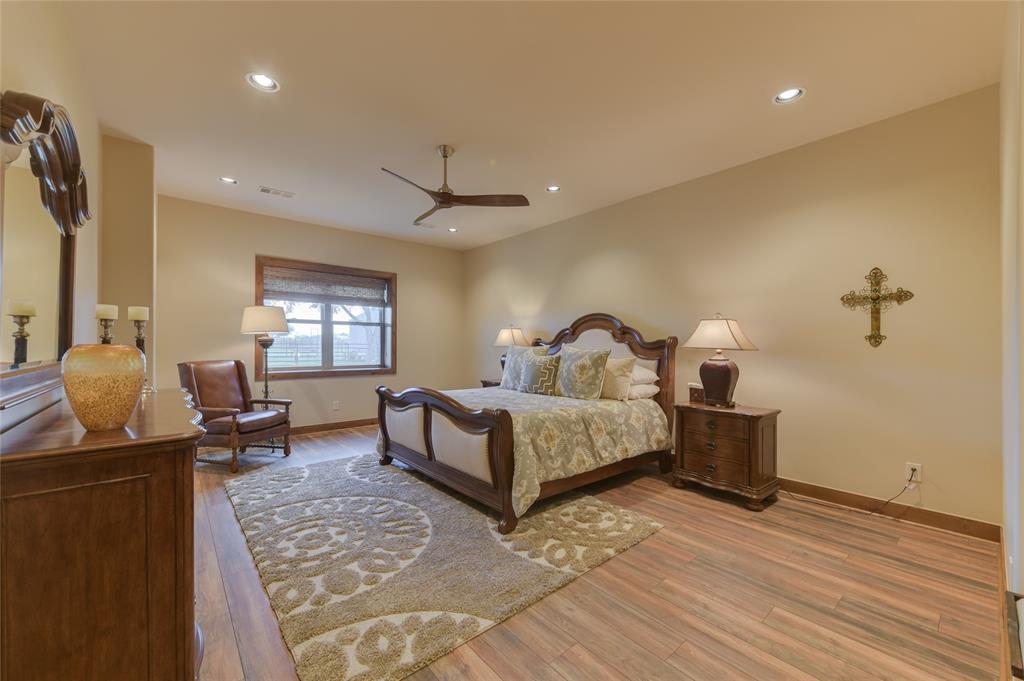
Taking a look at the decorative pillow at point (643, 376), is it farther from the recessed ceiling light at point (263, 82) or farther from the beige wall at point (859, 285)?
the recessed ceiling light at point (263, 82)

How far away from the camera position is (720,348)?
3115 mm

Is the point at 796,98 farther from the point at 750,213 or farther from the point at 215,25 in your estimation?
the point at 215,25

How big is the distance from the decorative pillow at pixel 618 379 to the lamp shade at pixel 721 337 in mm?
660

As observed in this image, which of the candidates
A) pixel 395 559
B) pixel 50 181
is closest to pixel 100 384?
pixel 50 181

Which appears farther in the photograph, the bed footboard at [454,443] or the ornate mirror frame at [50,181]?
the bed footboard at [454,443]

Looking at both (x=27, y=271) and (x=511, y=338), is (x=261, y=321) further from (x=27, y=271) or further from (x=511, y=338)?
(x=27, y=271)

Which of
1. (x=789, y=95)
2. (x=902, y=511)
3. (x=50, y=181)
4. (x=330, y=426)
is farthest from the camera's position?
(x=330, y=426)

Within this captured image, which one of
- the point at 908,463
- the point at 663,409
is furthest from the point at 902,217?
the point at 663,409

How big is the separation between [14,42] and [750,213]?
416cm

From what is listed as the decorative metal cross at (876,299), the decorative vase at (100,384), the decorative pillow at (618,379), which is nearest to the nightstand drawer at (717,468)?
the decorative pillow at (618,379)

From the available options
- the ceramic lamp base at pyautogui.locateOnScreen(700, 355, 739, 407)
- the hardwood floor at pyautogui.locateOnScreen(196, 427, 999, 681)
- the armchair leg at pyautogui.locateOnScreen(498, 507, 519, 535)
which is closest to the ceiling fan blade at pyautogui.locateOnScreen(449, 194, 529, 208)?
the ceramic lamp base at pyautogui.locateOnScreen(700, 355, 739, 407)

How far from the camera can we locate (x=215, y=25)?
194 cm

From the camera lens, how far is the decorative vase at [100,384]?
3.39 ft

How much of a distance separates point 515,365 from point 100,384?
3.52m
